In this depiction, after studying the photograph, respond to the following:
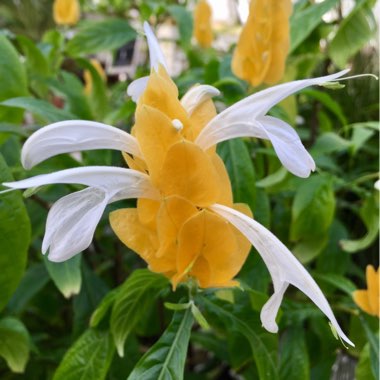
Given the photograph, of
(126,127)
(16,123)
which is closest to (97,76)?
(126,127)

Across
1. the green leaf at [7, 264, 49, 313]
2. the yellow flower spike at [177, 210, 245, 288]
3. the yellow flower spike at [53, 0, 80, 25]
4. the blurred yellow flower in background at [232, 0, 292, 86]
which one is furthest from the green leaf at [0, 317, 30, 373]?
the yellow flower spike at [53, 0, 80, 25]

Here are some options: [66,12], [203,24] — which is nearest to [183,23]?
[203,24]

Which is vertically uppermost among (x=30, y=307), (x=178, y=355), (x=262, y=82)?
(x=262, y=82)

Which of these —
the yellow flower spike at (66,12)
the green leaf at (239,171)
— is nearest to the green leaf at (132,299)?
the green leaf at (239,171)

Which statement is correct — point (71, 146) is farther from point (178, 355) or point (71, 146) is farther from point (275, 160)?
point (275, 160)

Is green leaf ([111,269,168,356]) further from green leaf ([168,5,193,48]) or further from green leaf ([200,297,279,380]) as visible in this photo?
green leaf ([168,5,193,48])

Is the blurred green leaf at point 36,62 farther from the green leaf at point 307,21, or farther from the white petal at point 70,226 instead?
the white petal at point 70,226

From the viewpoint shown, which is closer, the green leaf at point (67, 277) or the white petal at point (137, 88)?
the white petal at point (137, 88)
